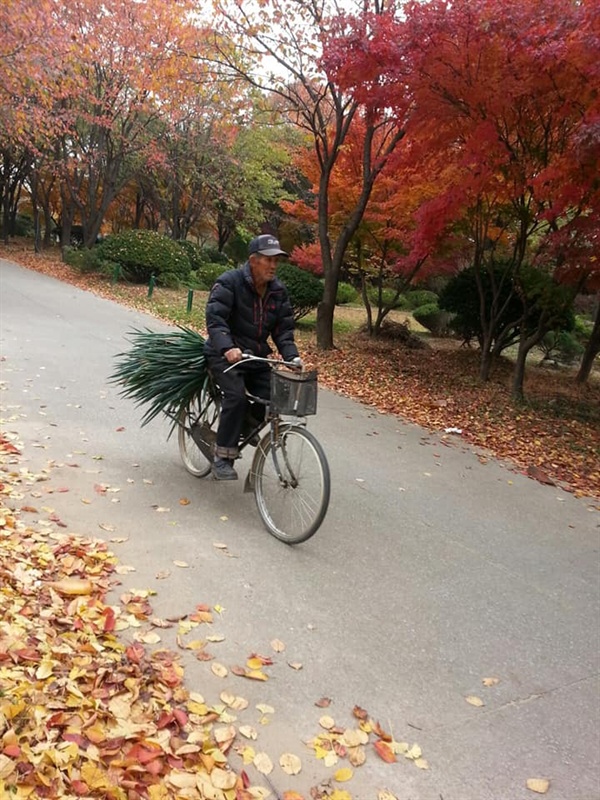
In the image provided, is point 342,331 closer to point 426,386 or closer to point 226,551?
point 426,386

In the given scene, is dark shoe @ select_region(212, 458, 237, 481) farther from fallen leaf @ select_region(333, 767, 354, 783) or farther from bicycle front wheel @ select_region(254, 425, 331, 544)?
fallen leaf @ select_region(333, 767, 354, 783)

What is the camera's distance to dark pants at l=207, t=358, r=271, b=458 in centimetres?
427

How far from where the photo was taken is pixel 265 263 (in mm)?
4188

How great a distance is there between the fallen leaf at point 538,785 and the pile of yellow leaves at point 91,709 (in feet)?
3.23

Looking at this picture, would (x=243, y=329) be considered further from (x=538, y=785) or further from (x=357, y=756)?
(x=538, y=785)

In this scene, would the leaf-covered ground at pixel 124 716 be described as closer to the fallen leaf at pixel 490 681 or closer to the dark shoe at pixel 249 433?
the fallen leaf at pixel 490 681

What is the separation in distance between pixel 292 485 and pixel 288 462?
15 centimetres

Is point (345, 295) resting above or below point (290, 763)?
above

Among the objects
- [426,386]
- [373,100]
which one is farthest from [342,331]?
[373,100]

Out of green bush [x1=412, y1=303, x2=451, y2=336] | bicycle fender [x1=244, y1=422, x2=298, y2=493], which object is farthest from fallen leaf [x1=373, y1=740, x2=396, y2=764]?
green bush [x1=412, y1=303, x2=451, y2=336]

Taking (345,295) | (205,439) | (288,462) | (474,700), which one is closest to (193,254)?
(345,295)

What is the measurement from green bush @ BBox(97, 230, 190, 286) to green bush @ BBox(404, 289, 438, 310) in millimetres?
8014

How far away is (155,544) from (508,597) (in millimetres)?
2121

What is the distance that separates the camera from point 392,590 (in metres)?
Result: 3.64
